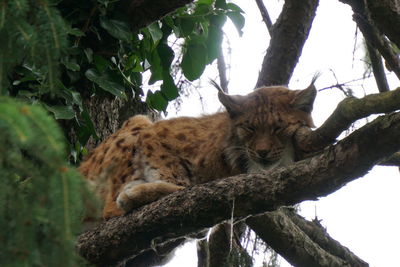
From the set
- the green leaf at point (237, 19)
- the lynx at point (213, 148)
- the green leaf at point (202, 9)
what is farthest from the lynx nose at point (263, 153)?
the green leaf at point (202, 9)

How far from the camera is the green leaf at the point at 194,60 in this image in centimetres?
677

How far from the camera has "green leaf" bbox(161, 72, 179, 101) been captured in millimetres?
6745

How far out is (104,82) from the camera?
5918mm

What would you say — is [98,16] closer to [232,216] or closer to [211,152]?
[211,152]

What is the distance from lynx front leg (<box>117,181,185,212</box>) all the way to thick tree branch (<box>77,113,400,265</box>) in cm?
28

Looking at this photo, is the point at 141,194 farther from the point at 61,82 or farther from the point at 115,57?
the point at 115,57

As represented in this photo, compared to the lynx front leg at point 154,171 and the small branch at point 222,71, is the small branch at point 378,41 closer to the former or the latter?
the lynx front leg at point 154,171

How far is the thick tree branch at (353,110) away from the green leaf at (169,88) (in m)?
2.41

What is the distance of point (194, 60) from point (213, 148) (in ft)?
3.45

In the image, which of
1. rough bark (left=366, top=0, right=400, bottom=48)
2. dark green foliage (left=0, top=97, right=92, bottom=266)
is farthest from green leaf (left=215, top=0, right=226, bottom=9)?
dark green foliage (left=0, top=97, right=92, bottom=266)

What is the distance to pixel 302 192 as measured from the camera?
4.14 metres

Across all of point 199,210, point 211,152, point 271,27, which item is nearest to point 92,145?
point 211,152

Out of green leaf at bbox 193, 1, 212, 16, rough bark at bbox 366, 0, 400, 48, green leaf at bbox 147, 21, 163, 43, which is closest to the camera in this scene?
rough bark at bbox 366, 0, 400, 48

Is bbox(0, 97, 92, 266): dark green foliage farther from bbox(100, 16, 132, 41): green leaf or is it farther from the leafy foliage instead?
bbox(100, 16, 132, 41): green leaf
